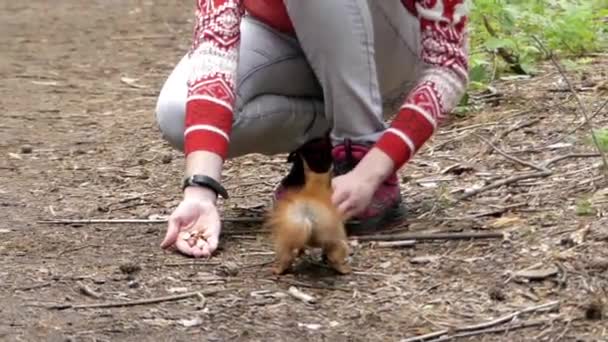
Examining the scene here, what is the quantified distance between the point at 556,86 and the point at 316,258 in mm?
1665

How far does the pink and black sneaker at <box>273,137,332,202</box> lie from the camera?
270 cm

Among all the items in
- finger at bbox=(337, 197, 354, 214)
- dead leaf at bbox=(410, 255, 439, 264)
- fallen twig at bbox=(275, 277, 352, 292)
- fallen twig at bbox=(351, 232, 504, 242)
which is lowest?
fallen twig at bbox=(275, 277, 352, 292)

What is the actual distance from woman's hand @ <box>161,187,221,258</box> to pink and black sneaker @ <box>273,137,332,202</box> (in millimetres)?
401

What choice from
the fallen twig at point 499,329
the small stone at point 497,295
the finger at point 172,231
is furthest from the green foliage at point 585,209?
the finger at point 172,231

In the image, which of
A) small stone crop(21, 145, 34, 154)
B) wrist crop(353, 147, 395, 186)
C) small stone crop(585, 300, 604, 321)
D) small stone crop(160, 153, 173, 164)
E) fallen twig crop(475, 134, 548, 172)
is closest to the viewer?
small stone crop(585, 300, 604, 321)

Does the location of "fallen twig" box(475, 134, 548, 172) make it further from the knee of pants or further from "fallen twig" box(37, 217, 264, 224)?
the knee of pants

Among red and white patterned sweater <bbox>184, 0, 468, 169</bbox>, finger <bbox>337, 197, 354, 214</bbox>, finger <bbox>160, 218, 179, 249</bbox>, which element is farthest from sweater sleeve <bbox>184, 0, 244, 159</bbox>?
finger <bbox>337, 197, 354, 214</bbox>

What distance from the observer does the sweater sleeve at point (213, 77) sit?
7.46ft

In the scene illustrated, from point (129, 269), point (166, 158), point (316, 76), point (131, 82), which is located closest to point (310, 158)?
point (316, 76)

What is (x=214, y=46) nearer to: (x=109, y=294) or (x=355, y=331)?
(x=109, y=294)

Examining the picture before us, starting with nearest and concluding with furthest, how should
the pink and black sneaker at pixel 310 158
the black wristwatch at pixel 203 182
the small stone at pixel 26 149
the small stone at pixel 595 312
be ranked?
the small stone at pixel 595 312
the black wristwatch at pixel 203 182
the pink and black sneaker at pixel 310 158
the small stone at pixel 26 149

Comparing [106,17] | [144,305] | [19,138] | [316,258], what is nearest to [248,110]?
[316,258]

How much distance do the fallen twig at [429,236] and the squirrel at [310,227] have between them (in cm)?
21

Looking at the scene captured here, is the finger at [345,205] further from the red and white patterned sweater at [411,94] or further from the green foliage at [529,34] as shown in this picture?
the green foliage at [529,34]
